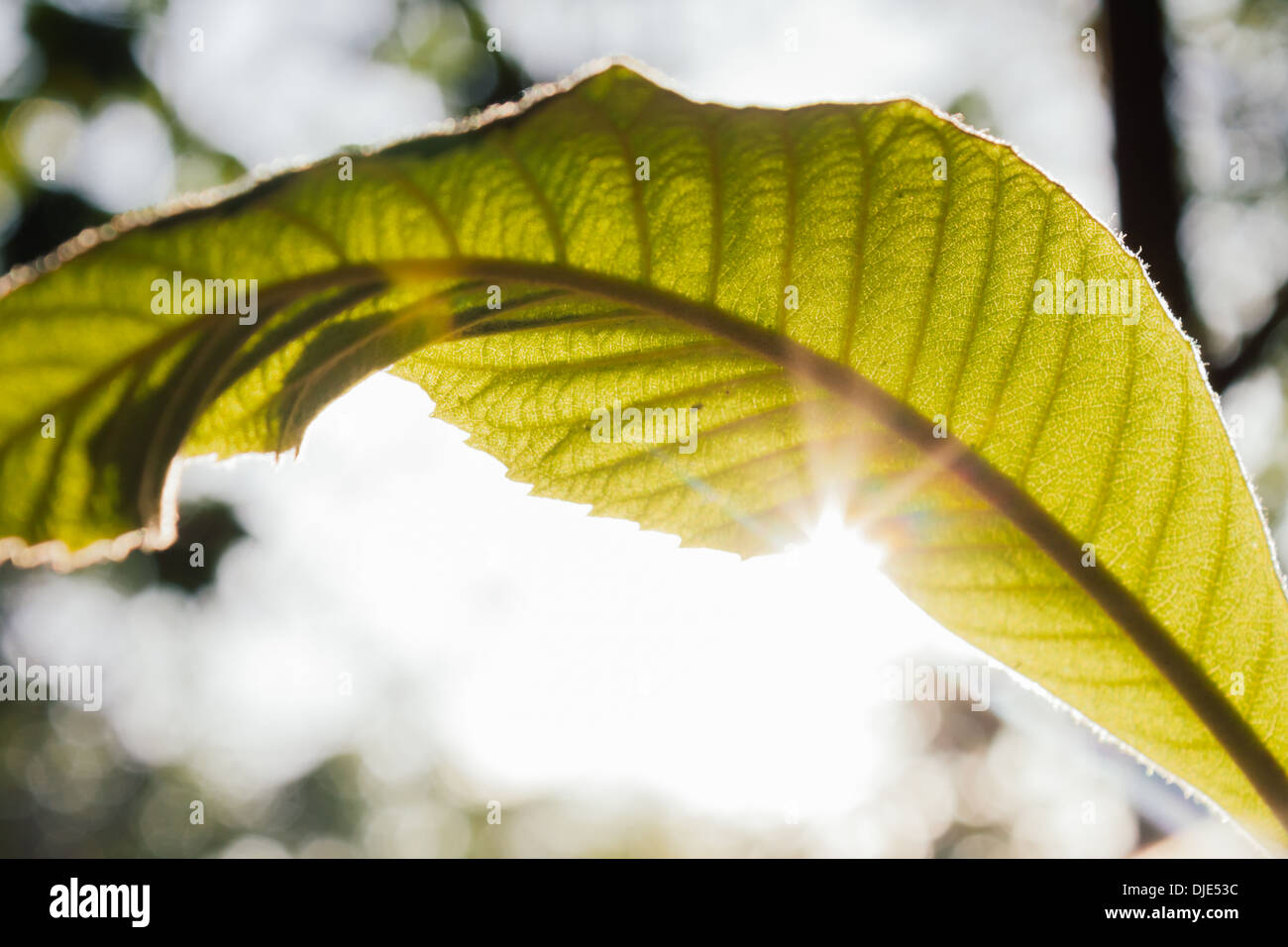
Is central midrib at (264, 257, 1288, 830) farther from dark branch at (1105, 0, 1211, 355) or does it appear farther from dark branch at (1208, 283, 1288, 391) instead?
dark branch at (1208, 283, 1288, 391)

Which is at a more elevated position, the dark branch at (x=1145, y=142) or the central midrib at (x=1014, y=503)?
the dark branch at (x=1145, y=142)

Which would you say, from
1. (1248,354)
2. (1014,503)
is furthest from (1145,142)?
(1014,503)

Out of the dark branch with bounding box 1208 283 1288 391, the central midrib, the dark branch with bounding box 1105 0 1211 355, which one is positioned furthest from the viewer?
the dark branch with bounding box 1208 283 1288 391

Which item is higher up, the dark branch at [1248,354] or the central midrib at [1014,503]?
the dark branch at [1248,354]

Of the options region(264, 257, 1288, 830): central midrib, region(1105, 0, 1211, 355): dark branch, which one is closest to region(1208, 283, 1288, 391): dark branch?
region(1105, 0, 1211, 355): dark branch

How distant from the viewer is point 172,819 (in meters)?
22.1

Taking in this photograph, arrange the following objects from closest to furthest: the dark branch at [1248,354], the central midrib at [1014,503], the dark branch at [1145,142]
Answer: the central midrib at [1014,503]
the dark branch at [1145,142]
the dark branch at [1248,354]

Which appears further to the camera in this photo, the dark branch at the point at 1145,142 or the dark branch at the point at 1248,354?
the dark branch at the point at 1248,354

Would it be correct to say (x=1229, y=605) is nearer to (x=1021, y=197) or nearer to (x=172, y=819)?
(x=1021, y=197)

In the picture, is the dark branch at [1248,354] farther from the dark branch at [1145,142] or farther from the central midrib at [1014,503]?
the central midrib at [1014,503]

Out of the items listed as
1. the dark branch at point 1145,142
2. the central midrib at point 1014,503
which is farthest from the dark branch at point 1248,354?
the central midrib at point 1014,503

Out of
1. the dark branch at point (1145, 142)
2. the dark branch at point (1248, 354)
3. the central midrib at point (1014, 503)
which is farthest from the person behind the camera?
the dark branch at point (1248, 354)
